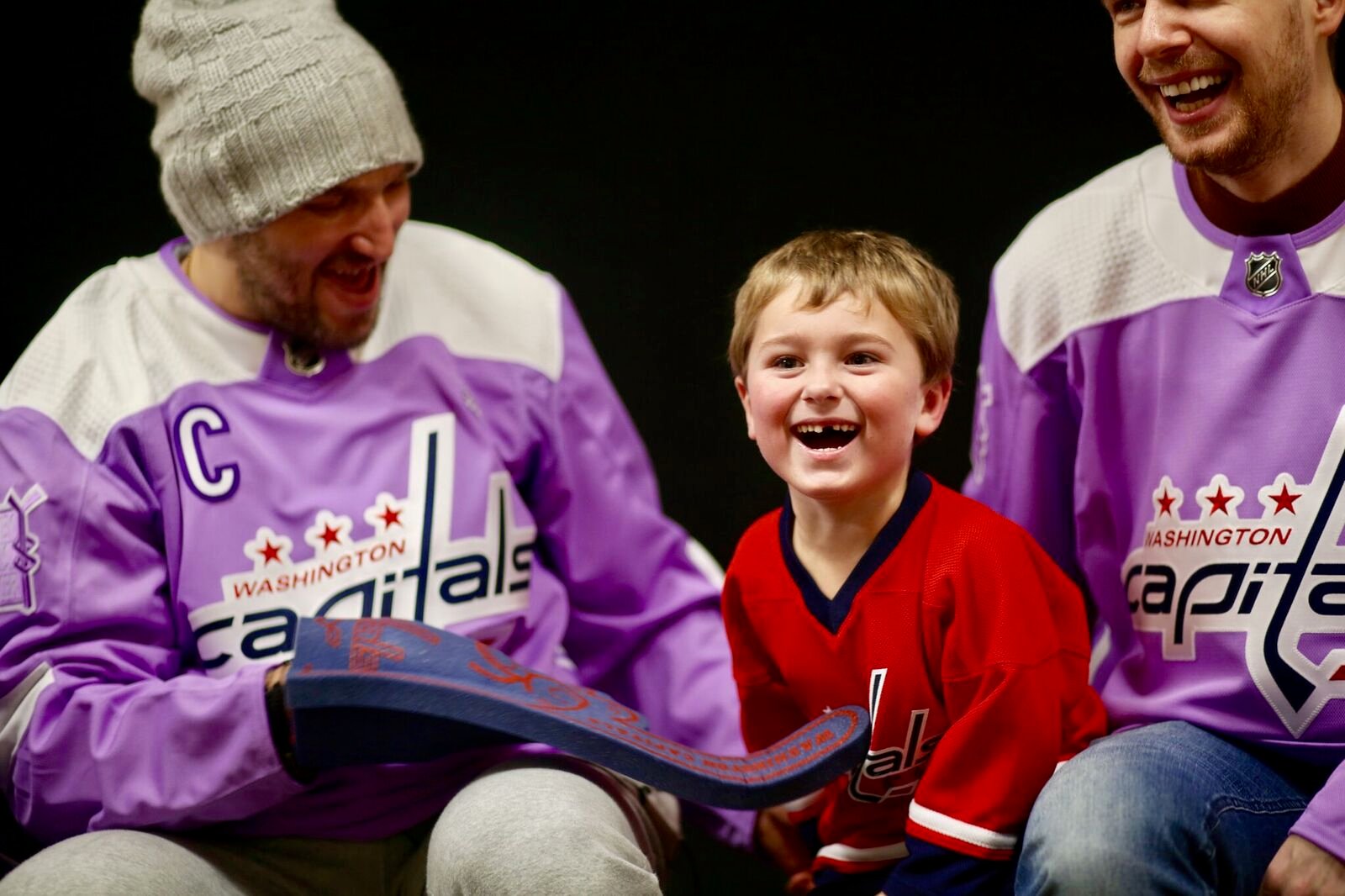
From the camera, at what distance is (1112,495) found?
1785 mm

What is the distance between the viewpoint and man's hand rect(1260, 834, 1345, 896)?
1493 millimetres

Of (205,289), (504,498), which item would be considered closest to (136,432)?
(205,289)

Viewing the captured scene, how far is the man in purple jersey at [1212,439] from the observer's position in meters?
1.55

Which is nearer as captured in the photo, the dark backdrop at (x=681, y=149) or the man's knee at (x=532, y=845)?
the man's knee at (x=532, y=845)

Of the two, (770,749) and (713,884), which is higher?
(770,749)

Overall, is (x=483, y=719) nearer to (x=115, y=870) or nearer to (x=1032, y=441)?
(x=115, y=870)

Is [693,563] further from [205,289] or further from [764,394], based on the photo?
[205,289]

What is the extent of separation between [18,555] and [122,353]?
0.25m

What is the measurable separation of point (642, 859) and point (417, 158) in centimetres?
84

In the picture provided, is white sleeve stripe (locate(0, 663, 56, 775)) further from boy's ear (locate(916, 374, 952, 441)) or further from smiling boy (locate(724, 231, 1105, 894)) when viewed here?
boy's ear (locate(916, 374, 952, 441))

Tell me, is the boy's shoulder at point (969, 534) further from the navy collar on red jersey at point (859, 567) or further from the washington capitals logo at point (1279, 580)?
the washington capitals logo at point (1279, 580)

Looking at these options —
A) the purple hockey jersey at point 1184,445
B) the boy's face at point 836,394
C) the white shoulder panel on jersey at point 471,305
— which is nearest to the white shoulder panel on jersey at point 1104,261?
the purple hockey jersey at point 1184,445

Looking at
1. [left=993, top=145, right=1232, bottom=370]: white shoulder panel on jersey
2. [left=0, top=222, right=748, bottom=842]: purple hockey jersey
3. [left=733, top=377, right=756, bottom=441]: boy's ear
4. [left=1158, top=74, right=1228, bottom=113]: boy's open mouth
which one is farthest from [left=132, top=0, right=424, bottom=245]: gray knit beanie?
[left=1158, top=74, right=1228, bottom=113]: boy's open mouth

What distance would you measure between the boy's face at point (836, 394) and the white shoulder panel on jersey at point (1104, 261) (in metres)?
0.26
